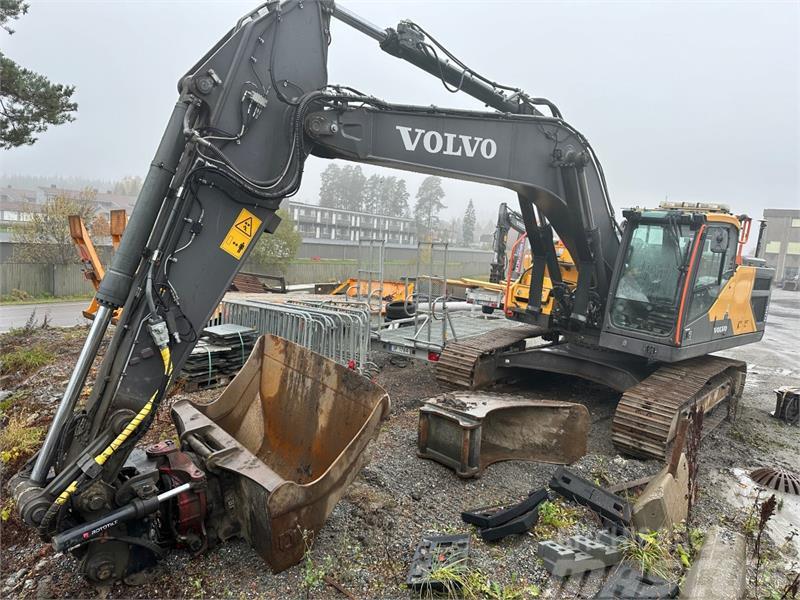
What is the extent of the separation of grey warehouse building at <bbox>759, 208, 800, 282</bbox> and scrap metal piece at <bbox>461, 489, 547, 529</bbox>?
50.1 metres

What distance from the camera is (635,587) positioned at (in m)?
2.80

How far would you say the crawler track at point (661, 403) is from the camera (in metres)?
4.79

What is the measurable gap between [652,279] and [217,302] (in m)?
4.52

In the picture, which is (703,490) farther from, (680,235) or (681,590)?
(680,235)

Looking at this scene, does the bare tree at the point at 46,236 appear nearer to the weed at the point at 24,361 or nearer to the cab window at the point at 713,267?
the weed at the point at 24,361

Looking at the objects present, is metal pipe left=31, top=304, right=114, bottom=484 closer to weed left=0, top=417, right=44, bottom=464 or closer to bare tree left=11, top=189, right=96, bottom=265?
weed left=0, top=417, right=44, bottom=464

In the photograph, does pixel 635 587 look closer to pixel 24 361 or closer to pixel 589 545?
pixel 589 545

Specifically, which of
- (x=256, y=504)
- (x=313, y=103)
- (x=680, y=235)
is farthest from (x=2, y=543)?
(x=680, y=235)

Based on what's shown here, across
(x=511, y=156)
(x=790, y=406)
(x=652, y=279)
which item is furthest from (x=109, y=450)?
(x=790, y=406)

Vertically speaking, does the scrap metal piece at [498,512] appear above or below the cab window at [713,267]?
below

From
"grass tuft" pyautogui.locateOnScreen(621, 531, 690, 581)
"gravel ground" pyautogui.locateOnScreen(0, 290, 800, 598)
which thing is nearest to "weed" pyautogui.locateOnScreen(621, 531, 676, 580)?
"grass tuft" pyautogui.locateOnScreen(621, 531, 690, 581)

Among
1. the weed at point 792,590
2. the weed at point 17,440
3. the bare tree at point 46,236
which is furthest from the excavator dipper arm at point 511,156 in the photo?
the bare tree at point 46,236

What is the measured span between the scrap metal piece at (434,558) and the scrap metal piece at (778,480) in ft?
11.5

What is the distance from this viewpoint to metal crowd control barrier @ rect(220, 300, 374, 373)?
690 centimetres
